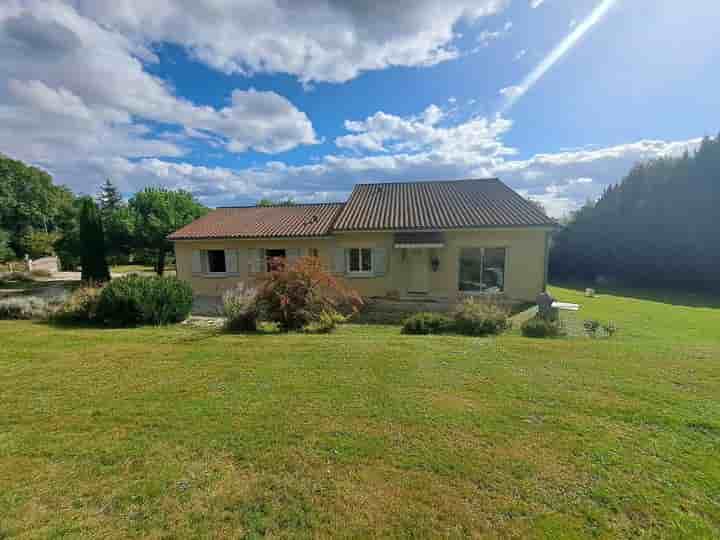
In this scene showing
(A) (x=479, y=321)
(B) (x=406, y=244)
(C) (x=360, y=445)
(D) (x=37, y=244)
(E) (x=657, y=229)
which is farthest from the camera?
(D) (x=37, y=244)

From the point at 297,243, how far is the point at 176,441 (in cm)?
1429

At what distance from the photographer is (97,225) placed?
21531 millimetres

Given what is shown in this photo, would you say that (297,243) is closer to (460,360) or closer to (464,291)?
(464,291)

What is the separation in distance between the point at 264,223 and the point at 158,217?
12638mm

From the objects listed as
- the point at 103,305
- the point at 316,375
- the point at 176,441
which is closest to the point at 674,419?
the point at 316,375

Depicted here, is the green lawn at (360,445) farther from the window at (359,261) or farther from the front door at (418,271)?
the window at (359,261)

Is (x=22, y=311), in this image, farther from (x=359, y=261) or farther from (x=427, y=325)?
(x=427, y=325)

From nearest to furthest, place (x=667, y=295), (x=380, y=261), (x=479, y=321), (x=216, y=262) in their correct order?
(x=479, y=321)
(x=380, y=261)
(x=216, y=262)
(x=667, y=295)

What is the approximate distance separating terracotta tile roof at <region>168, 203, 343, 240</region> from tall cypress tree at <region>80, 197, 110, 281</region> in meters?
6.36

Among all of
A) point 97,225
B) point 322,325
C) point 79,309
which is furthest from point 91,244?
point 322,325

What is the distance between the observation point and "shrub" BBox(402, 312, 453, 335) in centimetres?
1013

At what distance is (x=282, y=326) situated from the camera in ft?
34.1

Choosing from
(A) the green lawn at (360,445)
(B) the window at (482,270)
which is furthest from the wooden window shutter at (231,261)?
(B) the window at (482,270)

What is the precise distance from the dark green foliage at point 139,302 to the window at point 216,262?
721 cm
